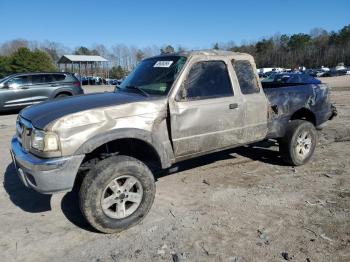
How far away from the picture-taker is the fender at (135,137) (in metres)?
3.82

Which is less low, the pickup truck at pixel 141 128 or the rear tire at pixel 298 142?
the pickup truck at pixel 141 128

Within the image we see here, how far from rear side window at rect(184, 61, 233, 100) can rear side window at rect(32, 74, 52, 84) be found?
1160 centimetres

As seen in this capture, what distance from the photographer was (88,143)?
3811mm

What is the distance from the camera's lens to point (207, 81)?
4.85 meters

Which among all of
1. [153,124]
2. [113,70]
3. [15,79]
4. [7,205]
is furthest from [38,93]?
[113,70]

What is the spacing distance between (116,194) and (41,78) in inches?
482

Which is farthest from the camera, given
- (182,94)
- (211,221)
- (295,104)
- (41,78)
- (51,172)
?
(41,78)

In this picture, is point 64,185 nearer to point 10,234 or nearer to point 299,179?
point 10,234

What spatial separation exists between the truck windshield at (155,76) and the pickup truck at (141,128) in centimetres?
2

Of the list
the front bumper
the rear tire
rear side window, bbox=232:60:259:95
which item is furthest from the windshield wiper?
the rear tire

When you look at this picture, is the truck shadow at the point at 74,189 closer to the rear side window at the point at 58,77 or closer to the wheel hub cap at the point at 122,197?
the wheel hub cap at the point at 122,197

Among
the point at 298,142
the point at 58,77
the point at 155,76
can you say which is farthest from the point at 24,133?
the point at 58,77

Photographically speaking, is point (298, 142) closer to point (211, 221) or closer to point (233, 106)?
point (233, 106)

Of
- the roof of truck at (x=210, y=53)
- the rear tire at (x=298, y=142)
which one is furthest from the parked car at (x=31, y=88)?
the rear tire at (x=298, y=142)
